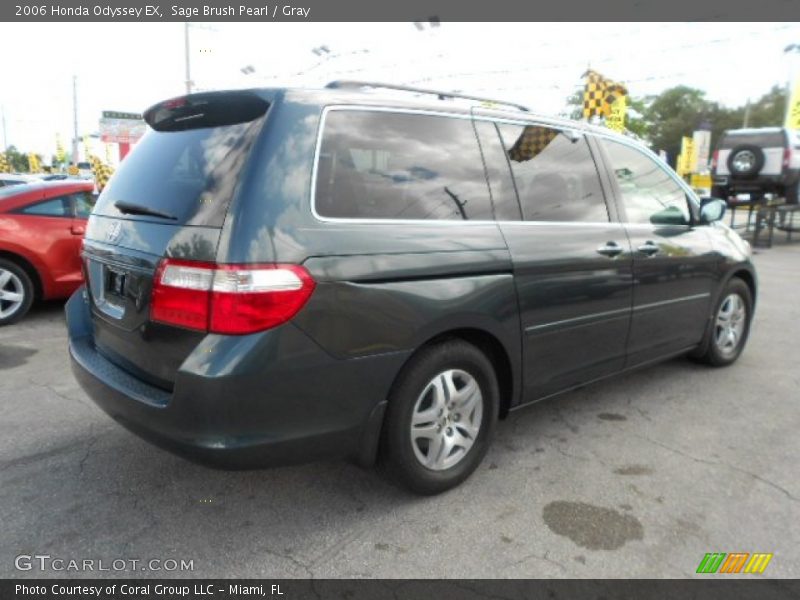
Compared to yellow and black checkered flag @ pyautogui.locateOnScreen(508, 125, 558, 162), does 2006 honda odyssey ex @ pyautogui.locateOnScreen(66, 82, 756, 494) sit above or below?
below

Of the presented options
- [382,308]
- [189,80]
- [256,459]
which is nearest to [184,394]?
[256,459]

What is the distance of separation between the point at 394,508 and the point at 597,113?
36.1ft

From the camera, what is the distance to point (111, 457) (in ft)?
10.1

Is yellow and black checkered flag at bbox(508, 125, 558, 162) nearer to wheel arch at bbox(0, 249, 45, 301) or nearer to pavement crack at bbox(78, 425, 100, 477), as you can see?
pavement crack at bbox(78, 425, 100, 477)

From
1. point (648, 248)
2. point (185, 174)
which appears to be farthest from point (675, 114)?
point (185, 174)

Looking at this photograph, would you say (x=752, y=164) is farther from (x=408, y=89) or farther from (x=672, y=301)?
(x=408, y=89)

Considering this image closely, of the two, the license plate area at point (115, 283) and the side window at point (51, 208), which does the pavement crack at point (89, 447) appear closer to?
the license plate area at point (115, 283)

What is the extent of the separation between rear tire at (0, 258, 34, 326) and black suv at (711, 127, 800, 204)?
49.5 feet

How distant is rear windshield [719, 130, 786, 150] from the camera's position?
553 inches

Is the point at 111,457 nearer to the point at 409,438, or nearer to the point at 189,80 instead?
the point at 409,438

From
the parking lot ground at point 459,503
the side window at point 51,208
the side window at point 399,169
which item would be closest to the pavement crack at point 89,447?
the parking lot ground at point 459,503

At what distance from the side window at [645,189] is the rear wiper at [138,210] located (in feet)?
8.53

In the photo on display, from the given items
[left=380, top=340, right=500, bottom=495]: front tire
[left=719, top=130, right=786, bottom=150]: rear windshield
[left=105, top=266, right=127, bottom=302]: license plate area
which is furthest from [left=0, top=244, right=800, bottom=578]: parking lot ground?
[left=719, top=130, right=786, bottom=150]: rear windshield

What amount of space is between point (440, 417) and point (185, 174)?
152cm
